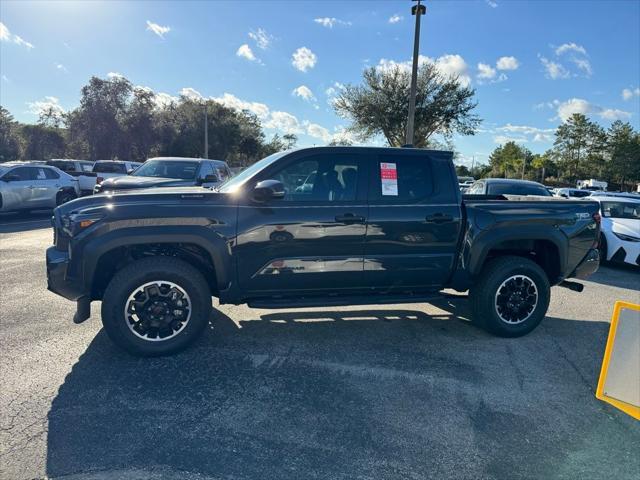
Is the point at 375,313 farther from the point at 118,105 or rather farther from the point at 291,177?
the point at 118,105

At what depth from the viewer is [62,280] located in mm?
3504

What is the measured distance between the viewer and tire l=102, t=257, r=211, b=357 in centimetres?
350

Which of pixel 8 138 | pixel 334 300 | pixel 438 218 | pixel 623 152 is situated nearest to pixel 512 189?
pixel 438 218

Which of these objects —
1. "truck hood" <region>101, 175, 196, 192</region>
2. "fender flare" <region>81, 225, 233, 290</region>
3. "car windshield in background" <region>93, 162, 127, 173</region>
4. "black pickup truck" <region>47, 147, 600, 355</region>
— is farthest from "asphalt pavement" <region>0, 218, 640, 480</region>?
"car windshield in background" <region>93, 162, 127, 173</region>

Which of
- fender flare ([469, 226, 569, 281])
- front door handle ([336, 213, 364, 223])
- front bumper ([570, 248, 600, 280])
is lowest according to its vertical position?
front bumper ([570, 248, 600, 280])

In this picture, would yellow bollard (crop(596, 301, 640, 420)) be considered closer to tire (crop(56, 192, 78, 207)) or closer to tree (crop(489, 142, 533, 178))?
tire (crop(56, 192, 78, 207))

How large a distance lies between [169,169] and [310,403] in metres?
8.03

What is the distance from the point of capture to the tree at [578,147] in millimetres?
55719

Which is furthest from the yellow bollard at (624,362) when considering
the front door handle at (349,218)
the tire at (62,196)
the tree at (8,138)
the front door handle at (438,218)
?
the tree at (8,138)

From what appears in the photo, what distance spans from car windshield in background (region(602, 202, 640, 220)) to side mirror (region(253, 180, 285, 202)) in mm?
8078

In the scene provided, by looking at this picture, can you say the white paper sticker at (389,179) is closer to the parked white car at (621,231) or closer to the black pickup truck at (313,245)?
the black pickup truck at (313,245)

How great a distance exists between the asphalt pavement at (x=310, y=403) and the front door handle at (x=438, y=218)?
125cm

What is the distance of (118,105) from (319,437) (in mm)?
36029

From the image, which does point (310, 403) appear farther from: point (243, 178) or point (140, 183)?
point (140, 183)
